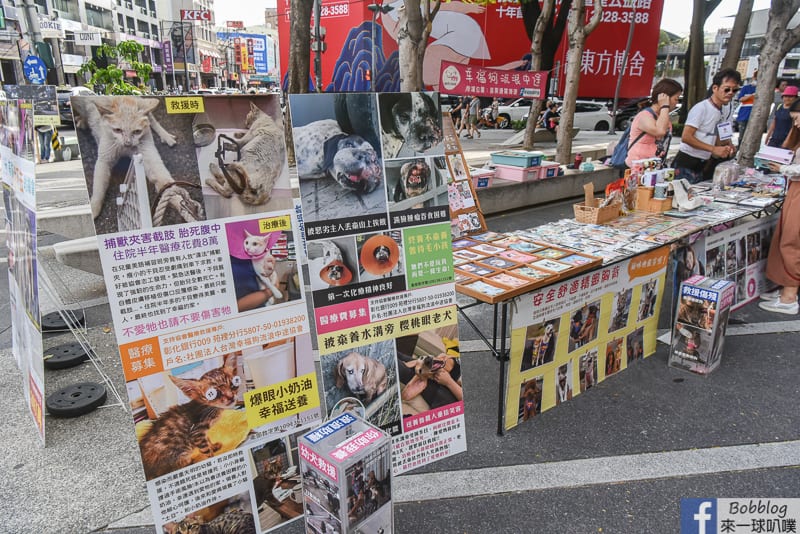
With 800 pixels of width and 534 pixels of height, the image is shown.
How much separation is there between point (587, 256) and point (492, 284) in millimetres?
791

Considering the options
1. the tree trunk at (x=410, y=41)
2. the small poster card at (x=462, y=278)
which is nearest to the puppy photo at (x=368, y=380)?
the small poster card at (x=462, y=278)

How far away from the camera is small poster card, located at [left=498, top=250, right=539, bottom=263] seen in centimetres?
321

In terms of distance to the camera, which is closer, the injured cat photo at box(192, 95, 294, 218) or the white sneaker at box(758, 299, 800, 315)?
the injured cat photo at box(192, 95, 294, 218)

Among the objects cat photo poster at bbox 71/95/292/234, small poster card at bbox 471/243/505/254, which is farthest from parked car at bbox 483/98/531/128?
cat photo poster at bbox 71/95/292/234

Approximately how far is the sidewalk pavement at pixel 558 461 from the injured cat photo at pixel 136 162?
5.13 ft

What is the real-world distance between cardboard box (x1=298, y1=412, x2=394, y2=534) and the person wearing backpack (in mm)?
4266

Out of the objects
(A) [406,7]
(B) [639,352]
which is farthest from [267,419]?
(A) [406,7]

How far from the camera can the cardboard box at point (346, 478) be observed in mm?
1896

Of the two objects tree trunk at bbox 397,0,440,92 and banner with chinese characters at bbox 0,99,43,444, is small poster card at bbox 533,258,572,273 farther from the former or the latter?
tree trunk at bbox 397,0,440,92

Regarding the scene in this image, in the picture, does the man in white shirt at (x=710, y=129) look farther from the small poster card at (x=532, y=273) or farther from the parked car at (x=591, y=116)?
the parked car at (x=591, y=116)

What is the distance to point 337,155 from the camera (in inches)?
87.8

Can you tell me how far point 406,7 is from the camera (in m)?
6.94

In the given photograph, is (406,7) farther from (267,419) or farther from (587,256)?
(267,419)

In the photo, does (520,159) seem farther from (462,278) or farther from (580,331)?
(462,278)
